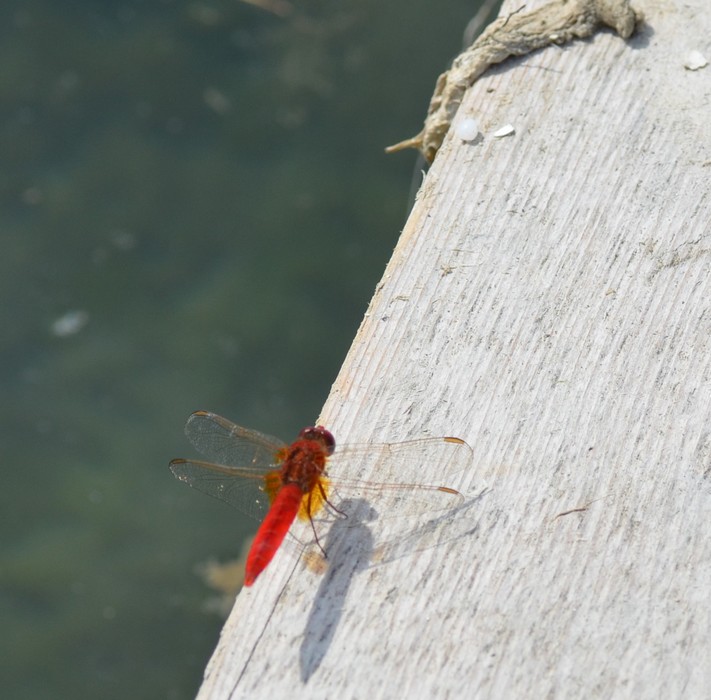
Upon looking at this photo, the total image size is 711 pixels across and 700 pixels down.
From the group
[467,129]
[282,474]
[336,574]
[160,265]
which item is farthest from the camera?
[160,265]

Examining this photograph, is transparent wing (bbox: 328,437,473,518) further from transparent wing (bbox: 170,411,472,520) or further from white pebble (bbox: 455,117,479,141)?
white pebble (bbox: 455,117,479,141)

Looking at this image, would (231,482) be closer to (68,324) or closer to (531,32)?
(531,32)

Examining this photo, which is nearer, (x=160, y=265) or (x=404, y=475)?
(x=404, y=475)

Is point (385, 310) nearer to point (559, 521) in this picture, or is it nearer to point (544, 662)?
point (559, 521)

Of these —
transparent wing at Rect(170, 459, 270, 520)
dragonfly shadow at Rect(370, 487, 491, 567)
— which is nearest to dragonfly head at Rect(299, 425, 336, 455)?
dragonfly shadow at Rect(370, 487, 491, 567)

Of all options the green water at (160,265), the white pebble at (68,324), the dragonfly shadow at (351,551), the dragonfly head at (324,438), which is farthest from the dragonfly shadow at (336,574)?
the white pebble at (68,324)

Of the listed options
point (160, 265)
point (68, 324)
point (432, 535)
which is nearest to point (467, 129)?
point (432, 535)
